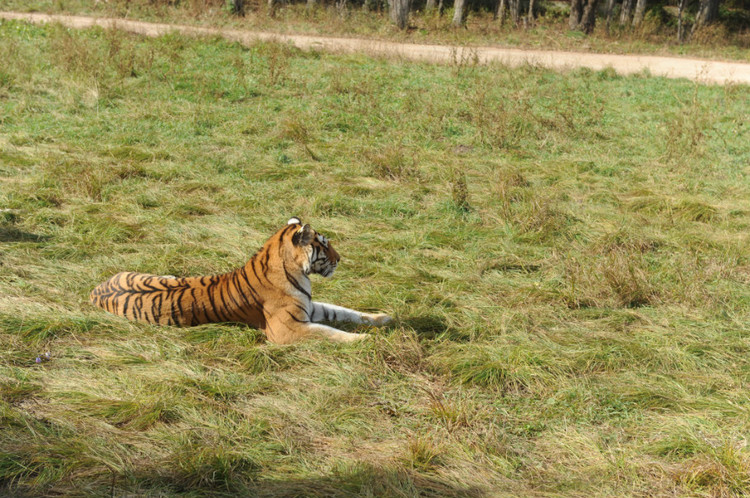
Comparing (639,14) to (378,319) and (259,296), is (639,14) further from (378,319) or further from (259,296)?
(259,296)

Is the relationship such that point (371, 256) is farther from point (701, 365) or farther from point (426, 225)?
point (701, 365)

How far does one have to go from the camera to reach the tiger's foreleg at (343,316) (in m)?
5.11

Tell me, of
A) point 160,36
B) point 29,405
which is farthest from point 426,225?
point 160,36

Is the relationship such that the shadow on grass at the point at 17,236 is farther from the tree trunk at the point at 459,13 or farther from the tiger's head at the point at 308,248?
the tree trunk at the point at 459,13

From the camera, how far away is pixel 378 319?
5.11m

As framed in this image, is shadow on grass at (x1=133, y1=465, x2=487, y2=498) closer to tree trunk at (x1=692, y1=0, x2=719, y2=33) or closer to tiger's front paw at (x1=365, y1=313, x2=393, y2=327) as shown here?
tiger's front paw at (x1=365, y1=313, x2=393, y2=327)

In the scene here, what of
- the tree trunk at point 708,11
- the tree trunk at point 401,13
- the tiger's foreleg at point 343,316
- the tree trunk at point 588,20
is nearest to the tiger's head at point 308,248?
the tiger's foreleg at point 343,316

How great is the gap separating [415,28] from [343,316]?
19.0 m

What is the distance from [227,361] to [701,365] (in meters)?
3.17

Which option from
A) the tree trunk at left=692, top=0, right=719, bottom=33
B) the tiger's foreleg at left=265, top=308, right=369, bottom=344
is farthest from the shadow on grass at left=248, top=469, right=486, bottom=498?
the tree trunk at left=692, top=0, right=719, bottom=33

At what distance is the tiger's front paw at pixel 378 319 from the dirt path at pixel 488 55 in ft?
34.7

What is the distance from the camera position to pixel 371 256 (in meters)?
6.46

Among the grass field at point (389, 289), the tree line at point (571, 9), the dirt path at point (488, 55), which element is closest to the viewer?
the grass field at point (389, 289)

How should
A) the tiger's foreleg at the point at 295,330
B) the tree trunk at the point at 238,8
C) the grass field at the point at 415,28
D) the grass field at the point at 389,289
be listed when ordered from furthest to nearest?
the tree trunk at the point at 238,8
the grass field at the point at 415,28
the tiger's foreleg at the point at 295,330
the grass field at the point at 389,289
